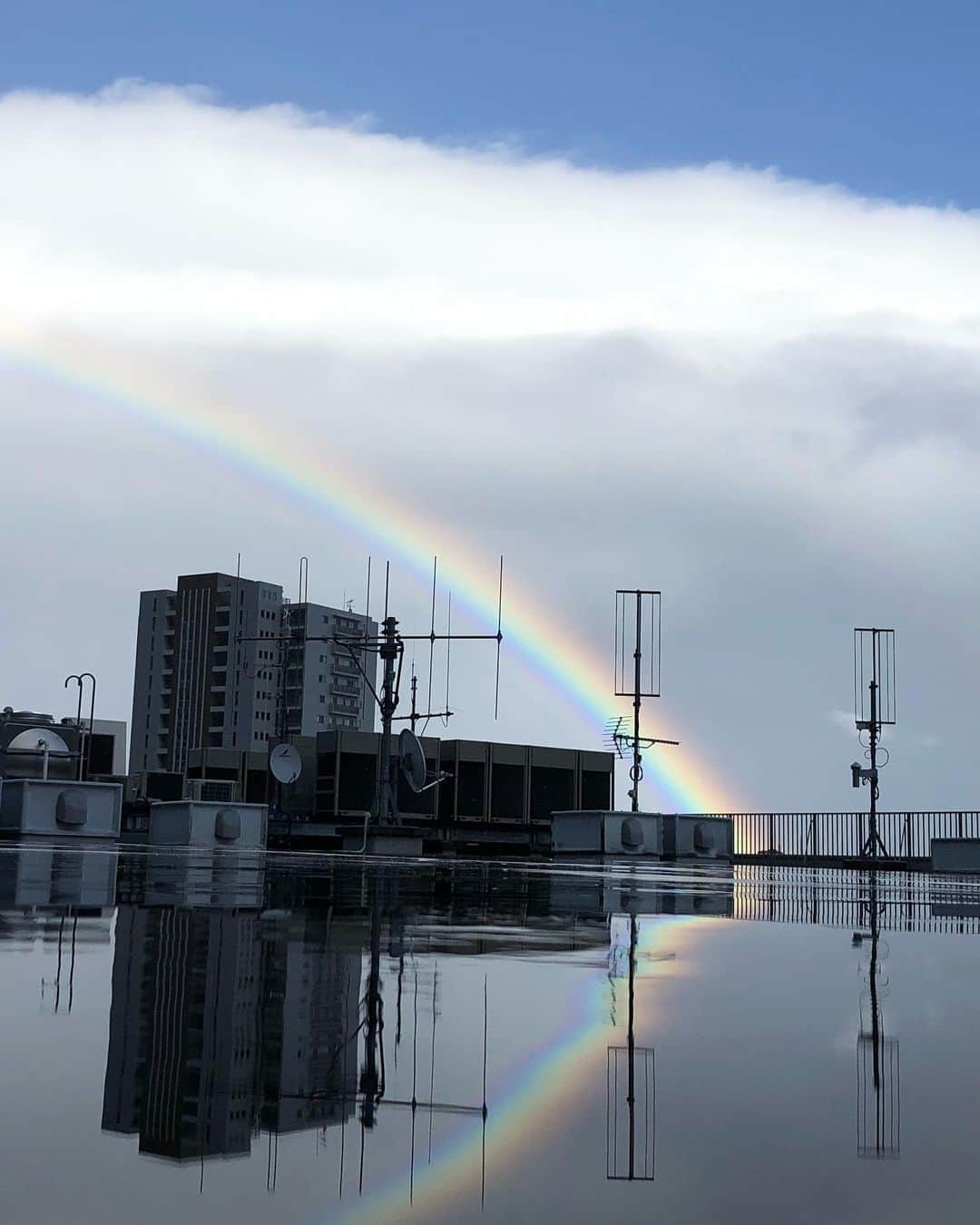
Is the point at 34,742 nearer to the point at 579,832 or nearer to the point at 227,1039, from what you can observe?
the point at 579,832

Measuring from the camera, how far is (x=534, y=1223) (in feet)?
→ 7.94

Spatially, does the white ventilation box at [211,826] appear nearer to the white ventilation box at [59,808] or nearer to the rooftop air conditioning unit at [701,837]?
the white ventilation box at [59,808]

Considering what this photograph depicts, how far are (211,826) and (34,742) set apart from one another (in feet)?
60.1

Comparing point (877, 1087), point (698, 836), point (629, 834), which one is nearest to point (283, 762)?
point (698, 836)

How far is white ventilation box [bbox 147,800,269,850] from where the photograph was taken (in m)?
37.8

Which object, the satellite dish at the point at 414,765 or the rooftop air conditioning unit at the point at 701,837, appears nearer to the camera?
the rooftop air conditioning unit at the point at 701,837

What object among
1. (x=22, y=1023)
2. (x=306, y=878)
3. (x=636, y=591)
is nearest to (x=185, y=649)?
(x=636, y=591)

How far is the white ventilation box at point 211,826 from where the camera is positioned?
37.8 meters

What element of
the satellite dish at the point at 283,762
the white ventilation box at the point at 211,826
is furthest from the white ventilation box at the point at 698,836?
the satellite dish at the point at 283,762

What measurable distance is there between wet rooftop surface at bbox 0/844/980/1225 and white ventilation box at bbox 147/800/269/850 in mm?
30500

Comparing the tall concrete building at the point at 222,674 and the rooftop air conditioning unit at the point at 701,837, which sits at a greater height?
the tall concrete building at the point at 222,674

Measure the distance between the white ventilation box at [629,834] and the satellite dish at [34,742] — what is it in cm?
2281

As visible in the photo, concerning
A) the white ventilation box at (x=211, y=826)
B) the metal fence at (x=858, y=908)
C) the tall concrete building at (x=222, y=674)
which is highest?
the tall concrete building at (x=222, y=674)

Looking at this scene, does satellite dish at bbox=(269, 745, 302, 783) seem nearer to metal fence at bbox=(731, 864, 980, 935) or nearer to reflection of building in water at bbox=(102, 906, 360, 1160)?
metal fence at bbox=(731, 864, 980, 935)
